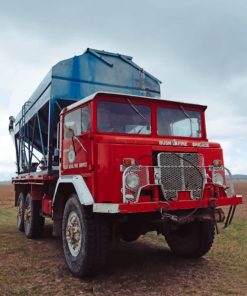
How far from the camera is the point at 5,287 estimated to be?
5.72 metres

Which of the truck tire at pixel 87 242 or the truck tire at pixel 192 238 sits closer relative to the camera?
the truck tire at pixel 87 242

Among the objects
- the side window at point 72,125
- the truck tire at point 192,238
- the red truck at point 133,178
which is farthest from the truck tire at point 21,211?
the truck tire at point 192,238

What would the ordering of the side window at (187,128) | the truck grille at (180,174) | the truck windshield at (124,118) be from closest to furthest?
the truck grille at (180,174) < the truck windshield at (124,118) < the side window at (187,128)

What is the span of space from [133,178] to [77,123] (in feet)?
5.24

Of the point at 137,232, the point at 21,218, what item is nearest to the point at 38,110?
the point at 21,218

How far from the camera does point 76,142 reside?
665 centimetres

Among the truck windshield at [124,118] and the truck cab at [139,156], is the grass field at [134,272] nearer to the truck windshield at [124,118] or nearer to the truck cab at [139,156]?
the truck cab at [139,156]

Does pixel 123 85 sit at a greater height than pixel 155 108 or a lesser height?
greater

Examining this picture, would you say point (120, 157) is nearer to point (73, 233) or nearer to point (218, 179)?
point (73, 233)

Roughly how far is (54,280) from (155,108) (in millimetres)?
3169

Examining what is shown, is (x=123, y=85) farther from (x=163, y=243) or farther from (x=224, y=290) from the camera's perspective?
(x=224, y=290)

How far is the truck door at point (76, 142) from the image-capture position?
6336mm

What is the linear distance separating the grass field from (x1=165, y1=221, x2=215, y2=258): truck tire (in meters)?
0.18

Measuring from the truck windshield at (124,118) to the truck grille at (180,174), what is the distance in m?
0.73
